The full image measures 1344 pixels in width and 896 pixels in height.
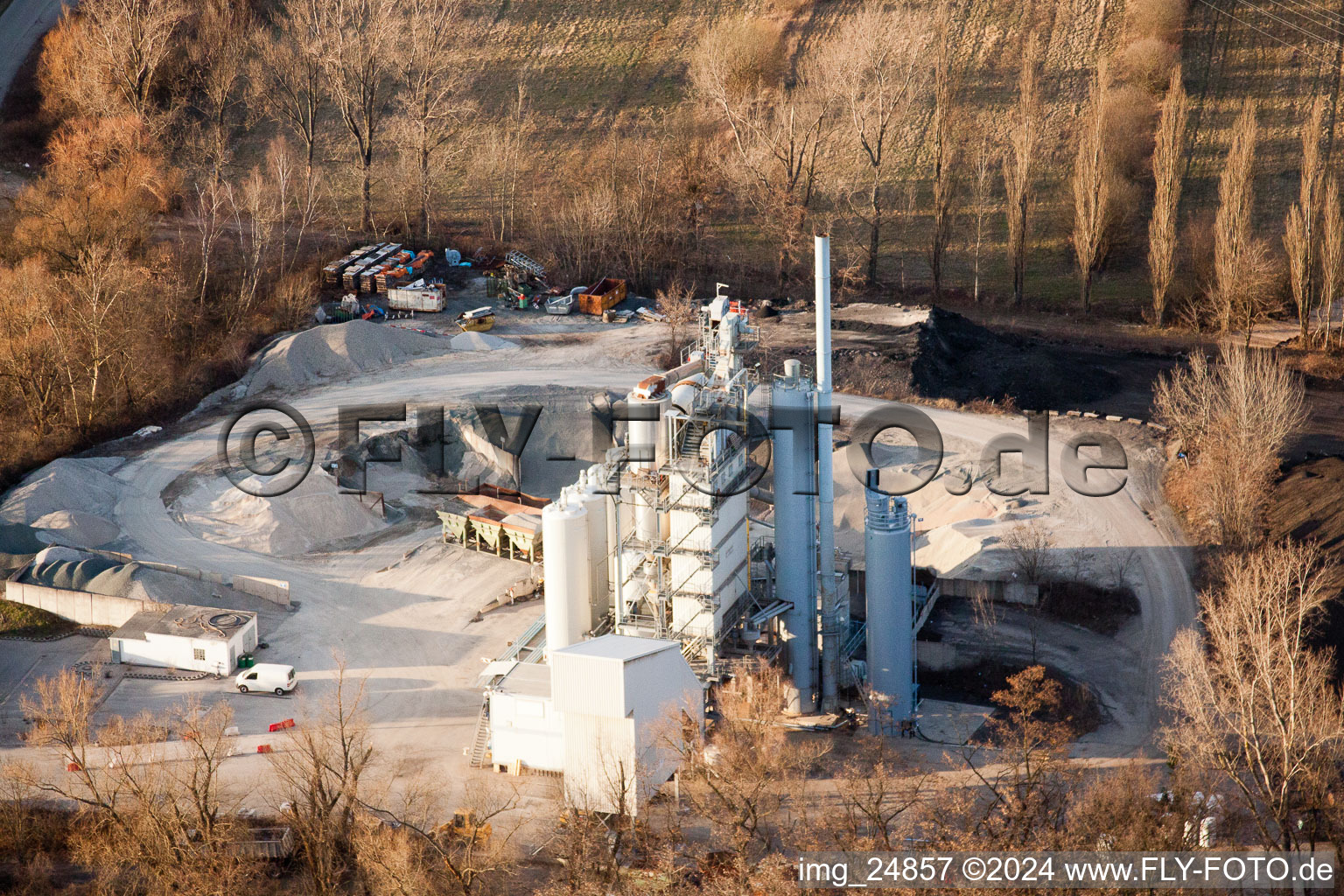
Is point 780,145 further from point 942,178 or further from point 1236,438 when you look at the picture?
point 1236,438

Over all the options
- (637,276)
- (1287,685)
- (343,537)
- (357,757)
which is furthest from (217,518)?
(1287,685)

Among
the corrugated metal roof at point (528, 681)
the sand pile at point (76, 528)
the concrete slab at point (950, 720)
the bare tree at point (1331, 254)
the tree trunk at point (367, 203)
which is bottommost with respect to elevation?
the concrete slab at point (950, 720)

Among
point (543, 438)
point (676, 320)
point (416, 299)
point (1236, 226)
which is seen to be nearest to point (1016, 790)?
point (543, 438)

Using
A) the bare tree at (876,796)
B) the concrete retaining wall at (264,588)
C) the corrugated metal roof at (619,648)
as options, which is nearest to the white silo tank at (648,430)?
the corrugated metal roof at (619,648)

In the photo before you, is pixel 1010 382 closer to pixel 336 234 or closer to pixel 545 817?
pixel 545 817

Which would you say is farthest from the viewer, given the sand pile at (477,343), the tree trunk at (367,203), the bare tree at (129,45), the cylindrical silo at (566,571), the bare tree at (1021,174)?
the bare tree at (129,45)

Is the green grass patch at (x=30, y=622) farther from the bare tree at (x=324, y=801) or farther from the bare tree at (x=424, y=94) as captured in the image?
the bare tree at (x=424, y=94)
